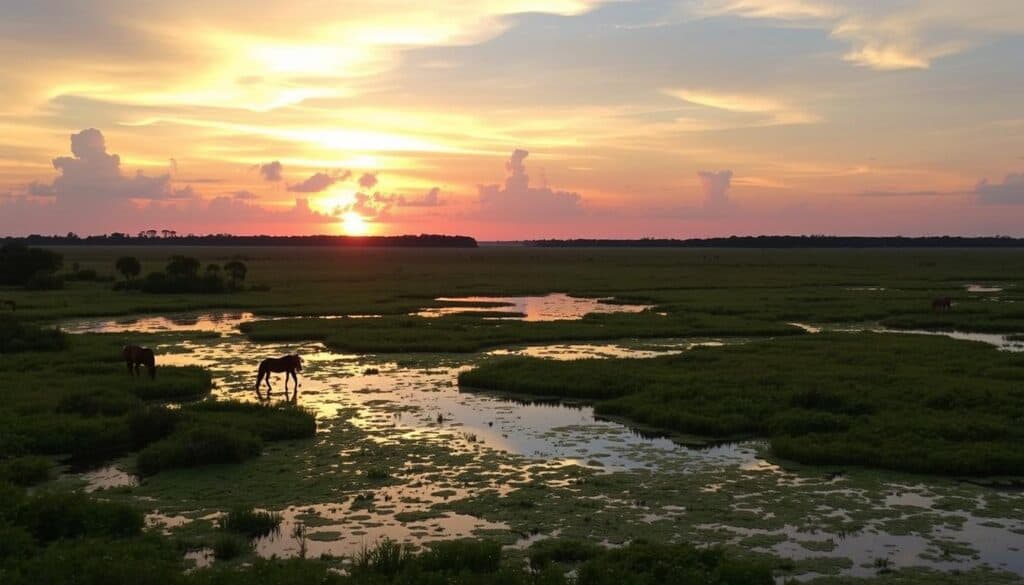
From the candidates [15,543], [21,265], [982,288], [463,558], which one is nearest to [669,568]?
[463,558]

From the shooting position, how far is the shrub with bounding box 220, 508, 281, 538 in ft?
42.5

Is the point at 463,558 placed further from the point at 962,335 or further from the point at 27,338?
the point at 962,335

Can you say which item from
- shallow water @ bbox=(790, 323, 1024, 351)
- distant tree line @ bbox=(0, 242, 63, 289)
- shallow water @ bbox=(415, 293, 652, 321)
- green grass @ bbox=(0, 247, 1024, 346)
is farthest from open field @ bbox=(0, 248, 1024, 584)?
distant tree line @ bbox=(0, 242, 63, 289)

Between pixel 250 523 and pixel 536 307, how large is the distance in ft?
151

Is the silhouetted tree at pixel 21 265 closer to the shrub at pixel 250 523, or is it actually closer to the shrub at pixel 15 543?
the shrub at pixel 15 543

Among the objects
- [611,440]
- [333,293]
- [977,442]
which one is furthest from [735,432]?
[333,293]

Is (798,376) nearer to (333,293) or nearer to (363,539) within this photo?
(363,539)

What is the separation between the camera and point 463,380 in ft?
89.8

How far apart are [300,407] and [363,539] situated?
9.85 meters

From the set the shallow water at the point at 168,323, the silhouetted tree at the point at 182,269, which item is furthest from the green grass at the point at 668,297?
the silhouetted tree at the point at 182,269

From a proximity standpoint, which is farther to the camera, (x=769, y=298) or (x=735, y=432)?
(x=769, y=298)

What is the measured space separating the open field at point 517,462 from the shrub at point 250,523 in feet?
0.13

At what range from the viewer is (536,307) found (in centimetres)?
5841

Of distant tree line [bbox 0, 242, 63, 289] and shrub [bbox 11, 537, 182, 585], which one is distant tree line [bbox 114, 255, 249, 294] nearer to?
distant tree line [bbox 0, 242, 63, 289]
